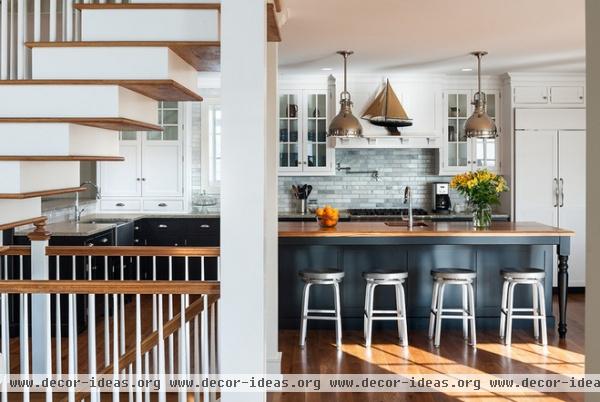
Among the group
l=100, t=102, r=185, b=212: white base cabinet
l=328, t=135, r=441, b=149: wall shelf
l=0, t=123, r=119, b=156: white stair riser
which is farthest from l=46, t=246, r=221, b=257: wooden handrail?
l=328, t=135, r=441, b=149: wall shelf

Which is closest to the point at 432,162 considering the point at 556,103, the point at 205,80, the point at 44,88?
the point at 556,103

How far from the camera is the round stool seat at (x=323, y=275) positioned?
5473mm

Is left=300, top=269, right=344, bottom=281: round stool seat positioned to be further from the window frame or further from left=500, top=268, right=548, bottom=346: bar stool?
the window frame

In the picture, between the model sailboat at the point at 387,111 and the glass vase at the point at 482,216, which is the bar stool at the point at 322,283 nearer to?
the glass vase at the point at 482,216

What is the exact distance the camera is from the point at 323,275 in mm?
5469

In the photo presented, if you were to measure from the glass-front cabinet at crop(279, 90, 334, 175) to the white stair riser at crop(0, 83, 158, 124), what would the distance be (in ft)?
17.1

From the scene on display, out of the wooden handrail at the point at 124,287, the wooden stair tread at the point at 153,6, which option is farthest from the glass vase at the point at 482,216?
the wooden handrail at the point at 124,287

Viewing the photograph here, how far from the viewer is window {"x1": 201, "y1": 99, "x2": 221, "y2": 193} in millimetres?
8297

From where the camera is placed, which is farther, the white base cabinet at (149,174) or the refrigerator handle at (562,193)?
the white base cabinet at (149,174)

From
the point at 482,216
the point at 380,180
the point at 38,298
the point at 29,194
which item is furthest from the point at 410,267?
the point at 29,194

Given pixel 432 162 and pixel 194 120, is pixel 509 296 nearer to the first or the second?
pixel 432 162

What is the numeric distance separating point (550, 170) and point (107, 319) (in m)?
6.10

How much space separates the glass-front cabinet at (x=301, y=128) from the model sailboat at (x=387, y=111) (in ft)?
2.24

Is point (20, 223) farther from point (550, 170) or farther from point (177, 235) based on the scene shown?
point (550, 170)
